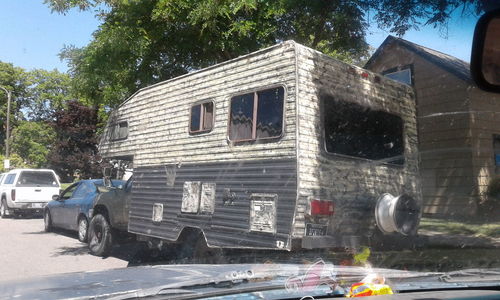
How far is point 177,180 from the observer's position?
7.32 metres

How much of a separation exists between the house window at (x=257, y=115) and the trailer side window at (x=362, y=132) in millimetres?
550

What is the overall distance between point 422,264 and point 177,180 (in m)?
3.44

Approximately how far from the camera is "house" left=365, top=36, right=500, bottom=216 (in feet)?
21.9

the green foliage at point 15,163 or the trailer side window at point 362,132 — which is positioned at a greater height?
the green foliage at point 15,163

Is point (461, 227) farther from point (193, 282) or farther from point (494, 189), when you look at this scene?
point (193, 282)

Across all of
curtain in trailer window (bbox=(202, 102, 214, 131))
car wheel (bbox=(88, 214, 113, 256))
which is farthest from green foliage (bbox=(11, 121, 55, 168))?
curtain in trailer window (bbox=(202, 102, 214, 131))

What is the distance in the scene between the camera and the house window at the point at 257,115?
19.3ft

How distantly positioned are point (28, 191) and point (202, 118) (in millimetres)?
12430

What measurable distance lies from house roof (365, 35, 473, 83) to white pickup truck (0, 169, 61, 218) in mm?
12580

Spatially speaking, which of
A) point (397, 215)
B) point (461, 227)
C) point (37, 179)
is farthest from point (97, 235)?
point (37, 179)

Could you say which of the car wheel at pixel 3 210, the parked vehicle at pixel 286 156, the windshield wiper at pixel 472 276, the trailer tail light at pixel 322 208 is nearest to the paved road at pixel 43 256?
the parked vehicle at pixel 286 156

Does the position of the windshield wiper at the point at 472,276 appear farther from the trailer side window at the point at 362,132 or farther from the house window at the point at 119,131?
the house window at the point at 119,131

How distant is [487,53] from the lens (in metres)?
3.06

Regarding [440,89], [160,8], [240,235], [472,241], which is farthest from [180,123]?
[472,241]
